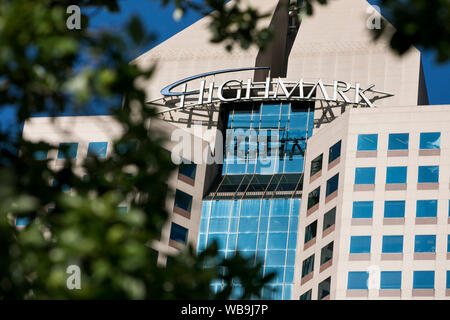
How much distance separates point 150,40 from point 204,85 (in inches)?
3264

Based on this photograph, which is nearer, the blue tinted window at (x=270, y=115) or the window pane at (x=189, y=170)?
the window pane at (x=189, y=170)

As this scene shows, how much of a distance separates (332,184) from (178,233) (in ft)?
48.4

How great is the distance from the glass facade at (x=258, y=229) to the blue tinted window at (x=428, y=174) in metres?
13.3

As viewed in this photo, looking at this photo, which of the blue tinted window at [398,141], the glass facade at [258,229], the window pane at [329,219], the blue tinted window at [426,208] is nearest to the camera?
the blue tinted window at [426,208]

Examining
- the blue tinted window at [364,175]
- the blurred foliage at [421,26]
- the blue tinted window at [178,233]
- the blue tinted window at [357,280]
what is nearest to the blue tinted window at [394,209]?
the blue tinted window at [364,175]

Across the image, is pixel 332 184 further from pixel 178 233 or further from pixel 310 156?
pixel 178 233

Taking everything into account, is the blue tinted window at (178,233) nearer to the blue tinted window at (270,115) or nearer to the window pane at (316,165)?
the window pane at (316,165)

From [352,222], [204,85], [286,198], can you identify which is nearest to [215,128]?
[204,85]

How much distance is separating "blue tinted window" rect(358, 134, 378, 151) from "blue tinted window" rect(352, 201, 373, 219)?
187 inches

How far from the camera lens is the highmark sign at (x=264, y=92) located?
297 ft

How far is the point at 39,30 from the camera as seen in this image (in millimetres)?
11203
